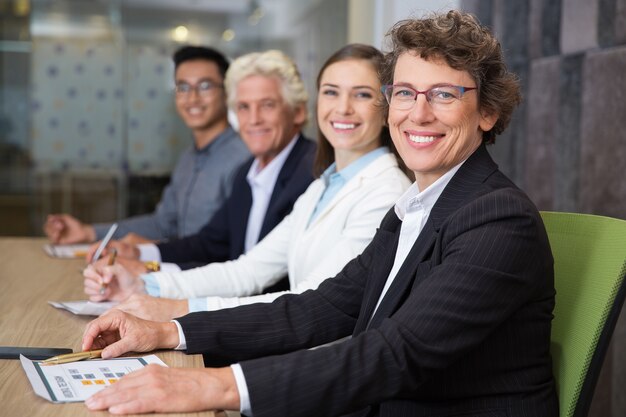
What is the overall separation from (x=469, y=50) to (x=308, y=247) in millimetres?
933

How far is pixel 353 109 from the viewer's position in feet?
8.01

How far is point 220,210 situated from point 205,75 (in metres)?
0.91

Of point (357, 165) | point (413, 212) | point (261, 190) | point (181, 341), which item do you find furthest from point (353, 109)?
point (181, 341)

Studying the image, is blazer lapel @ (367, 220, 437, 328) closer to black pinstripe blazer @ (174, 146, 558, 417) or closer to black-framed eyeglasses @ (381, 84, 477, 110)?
black pinstripe blazer @ (174, 146, 558, 417)

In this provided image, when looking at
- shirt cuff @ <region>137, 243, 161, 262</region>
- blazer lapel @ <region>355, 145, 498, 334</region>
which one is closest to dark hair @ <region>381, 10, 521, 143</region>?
blazer lapel @ <region>355, 145, 498, 334</region>

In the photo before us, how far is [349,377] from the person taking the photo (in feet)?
4.32

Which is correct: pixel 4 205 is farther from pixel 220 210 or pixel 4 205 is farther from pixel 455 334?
pixel 455 334

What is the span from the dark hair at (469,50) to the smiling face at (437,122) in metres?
0.02

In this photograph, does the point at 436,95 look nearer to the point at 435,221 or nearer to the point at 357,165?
the point at 435,221

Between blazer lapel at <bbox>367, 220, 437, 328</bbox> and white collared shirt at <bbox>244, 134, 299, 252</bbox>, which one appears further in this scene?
white collared shirt at <bbox>244, 134, 299, 252</bbox>

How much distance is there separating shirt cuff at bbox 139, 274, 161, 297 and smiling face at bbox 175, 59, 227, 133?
5.80 ft

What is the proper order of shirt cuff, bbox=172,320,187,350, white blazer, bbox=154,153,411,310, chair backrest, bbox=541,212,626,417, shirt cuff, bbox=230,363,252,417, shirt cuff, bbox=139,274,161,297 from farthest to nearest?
shirt cuff, bbox=139,274,161,297, white blazer, bbox=154,153,411,310, shirt cuff, bbox=172,320,187,350, chair backrest, bbox=541,212,626,417, shirt cuff, bbox=230,363,252,417

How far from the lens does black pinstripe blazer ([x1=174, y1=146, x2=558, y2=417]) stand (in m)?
1.32

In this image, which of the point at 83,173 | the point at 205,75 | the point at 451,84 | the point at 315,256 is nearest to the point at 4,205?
the point at 83,173
